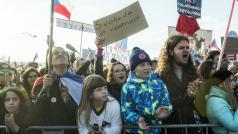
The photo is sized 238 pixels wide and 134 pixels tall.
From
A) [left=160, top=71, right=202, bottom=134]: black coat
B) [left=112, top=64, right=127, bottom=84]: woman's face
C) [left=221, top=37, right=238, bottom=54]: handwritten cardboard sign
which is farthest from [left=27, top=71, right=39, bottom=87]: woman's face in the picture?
[left=221, top=37, right=238, bottom=54]: handwritten cardboard sign

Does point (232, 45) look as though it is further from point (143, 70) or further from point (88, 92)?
point (88, 92)

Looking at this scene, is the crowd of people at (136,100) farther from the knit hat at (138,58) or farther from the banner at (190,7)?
the banner at (190,7)

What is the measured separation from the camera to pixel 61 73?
17.4ft

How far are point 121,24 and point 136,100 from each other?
1535 mm

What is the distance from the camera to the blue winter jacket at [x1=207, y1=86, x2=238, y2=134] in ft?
15.5

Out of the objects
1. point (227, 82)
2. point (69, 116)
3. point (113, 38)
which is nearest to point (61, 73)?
point (69, 116)

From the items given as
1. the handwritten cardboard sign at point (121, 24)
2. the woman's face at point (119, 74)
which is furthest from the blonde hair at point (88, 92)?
the woman's face at point (119, 74)

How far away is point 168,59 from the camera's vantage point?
518 centimetres

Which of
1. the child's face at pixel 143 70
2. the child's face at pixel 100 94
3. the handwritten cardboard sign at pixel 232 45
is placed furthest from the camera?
the handwritten cardboard sign at pixel 232 45

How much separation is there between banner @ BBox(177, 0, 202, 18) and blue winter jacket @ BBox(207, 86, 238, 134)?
3.30 metres

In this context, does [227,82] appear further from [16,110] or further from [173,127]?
[16,110]

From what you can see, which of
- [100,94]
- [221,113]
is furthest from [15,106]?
[221,113]

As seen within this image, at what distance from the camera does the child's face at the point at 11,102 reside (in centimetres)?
523

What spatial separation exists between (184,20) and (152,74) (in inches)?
125
